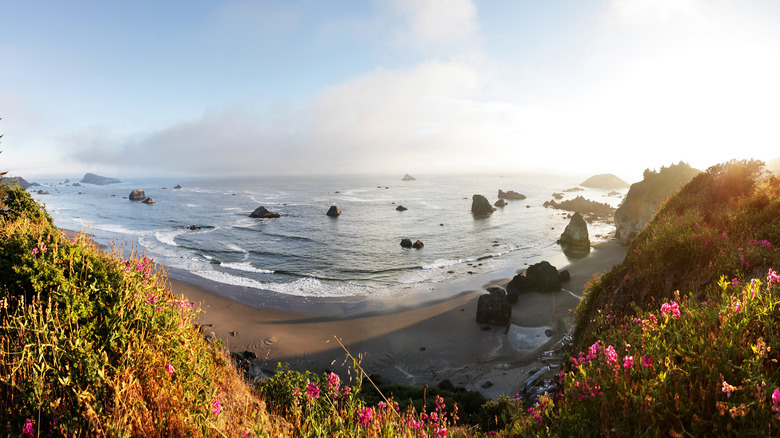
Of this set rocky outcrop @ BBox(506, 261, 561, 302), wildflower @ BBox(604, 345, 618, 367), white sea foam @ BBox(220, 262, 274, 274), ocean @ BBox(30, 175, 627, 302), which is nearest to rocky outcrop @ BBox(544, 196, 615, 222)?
ocean @ BBox(30, 175, 627, 302)

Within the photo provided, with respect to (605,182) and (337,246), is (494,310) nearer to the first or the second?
(337,246)

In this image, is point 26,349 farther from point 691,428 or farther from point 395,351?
point 395,351

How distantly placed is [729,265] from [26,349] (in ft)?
40.4

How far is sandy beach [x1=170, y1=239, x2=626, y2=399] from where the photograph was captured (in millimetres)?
17391

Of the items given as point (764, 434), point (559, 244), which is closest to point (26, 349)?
point (764, 434)

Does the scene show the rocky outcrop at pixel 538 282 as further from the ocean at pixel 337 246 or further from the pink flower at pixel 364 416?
the pink flower at pixel 364 416

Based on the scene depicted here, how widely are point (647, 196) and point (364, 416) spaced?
5054cm

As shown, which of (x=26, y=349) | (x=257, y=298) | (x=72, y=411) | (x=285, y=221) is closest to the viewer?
(x=72, y=411)

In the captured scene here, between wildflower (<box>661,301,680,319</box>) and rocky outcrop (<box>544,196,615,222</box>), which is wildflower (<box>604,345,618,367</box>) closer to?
wildflower (<box>661,301,680,319</box>)

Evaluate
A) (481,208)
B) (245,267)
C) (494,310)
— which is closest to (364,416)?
(494,310)

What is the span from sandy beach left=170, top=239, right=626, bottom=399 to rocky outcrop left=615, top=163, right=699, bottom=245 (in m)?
20.1

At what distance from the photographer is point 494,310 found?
2206 cm

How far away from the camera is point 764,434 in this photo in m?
2.57

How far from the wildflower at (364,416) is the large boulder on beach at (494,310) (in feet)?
65.0
